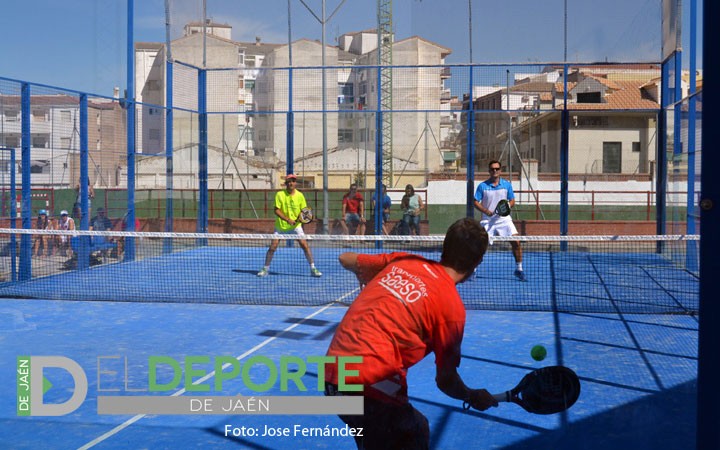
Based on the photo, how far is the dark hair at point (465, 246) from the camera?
3.31 m

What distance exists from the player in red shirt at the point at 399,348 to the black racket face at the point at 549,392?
0.24m

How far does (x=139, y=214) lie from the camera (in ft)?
74.8

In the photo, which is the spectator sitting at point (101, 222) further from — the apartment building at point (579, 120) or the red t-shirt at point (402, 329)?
the red t-shirt at point (402, 329)

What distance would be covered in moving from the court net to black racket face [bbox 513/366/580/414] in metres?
6.56

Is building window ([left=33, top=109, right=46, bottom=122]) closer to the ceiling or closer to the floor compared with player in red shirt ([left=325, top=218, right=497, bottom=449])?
→ closer to the ceiling

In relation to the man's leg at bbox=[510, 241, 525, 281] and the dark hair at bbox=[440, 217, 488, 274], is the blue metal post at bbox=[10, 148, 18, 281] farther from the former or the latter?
the dark hair at bbox=[440, 217, 488, 274]

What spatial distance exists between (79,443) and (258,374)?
2.10 meters

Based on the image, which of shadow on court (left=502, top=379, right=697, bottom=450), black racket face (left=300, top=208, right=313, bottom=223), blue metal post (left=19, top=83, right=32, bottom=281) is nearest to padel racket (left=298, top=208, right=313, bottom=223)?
black racket face (left=300, top=208, right=313, bottom=223)

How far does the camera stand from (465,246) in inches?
130

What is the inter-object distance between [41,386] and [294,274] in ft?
26.0

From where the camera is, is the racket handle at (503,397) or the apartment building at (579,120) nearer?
the racket handle at (503,397)

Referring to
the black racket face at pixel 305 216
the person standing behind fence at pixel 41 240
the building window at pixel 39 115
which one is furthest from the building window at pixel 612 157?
the building window at pixel 39 115

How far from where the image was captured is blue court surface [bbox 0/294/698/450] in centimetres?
552

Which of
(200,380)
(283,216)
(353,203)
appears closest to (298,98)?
(353,203)
